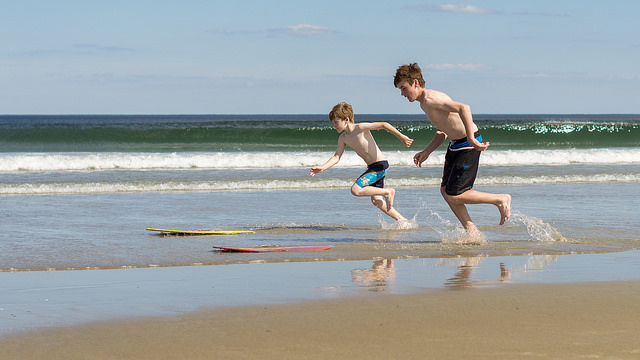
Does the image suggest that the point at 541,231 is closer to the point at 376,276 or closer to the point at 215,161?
the point at 376,276

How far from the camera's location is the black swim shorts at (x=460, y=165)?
7.62 meters

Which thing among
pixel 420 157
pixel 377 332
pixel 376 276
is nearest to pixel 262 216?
pixel 420 157

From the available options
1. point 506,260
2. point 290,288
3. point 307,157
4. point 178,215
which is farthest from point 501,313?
point 307,157

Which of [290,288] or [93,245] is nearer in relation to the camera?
[290,288]

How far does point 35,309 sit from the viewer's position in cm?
494

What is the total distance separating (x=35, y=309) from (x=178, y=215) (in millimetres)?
6065

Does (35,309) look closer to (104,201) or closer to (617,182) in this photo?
(104,201)
